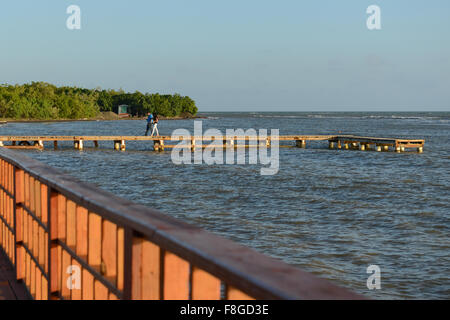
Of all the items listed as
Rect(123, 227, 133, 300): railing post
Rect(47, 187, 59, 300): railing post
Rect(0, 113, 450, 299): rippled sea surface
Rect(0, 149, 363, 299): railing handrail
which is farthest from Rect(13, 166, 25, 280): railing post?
Rect(0, 113, 450, 299): rippled sea surface

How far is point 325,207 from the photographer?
20531 millimetres

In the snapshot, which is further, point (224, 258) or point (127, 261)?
point (127, 261)

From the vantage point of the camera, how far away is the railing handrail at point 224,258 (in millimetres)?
1460

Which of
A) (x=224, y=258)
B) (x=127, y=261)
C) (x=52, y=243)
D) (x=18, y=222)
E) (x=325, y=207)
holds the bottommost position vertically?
(x=325, y=207)

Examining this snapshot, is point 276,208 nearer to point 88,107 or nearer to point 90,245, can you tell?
point 90,245

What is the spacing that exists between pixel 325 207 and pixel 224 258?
759 inches

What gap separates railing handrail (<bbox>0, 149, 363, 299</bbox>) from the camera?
57.5 inches

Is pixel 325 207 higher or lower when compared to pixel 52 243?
lower

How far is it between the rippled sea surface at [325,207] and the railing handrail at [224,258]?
8584mm

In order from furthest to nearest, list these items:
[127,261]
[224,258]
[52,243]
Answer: [52,243] → [127,261] → [224,258]

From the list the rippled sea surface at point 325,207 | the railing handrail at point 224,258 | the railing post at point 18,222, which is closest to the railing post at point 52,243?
the railing handrail at point 224,258

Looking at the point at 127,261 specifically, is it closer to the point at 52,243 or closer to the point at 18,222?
the point at 52,243

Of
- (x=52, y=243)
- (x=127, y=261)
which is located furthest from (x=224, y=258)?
(x=52, y=243)

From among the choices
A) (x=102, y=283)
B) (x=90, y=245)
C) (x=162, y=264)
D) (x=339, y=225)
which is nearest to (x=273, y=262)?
(x=162, y=264)
